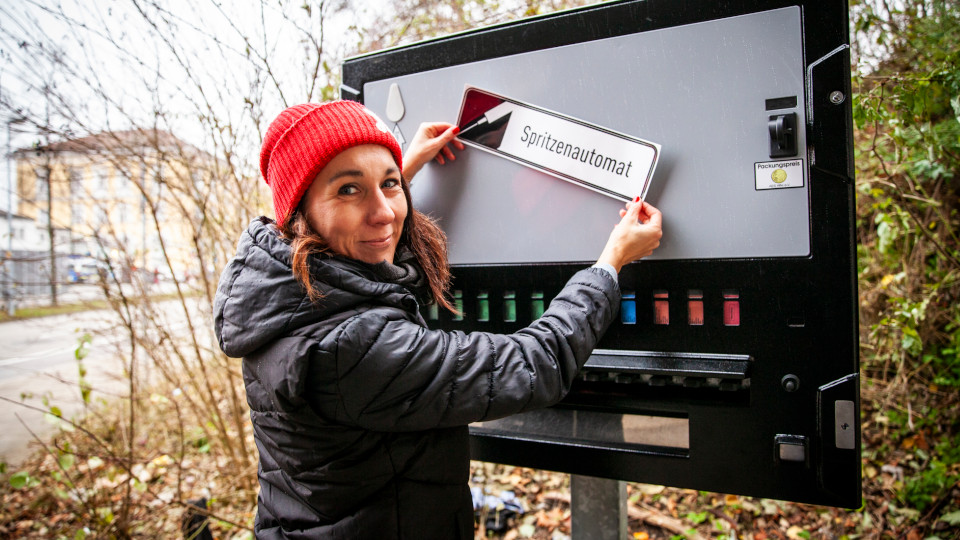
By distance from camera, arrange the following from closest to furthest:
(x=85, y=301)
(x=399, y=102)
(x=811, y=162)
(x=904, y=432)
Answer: (x=811, y=162), (x=399, y=102), (x=904, y=432), (x=85, y=301)

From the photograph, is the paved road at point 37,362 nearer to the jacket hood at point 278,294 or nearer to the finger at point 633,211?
the jacket hood at point 278,294

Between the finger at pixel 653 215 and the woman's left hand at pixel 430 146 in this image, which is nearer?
the finger at pixel 653 215

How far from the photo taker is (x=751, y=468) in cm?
108

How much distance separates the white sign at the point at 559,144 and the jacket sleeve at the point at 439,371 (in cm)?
35

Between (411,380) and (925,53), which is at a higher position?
(925,53)

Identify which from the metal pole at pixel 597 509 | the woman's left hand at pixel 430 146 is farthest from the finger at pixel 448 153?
the metal pole at pixel 597 509

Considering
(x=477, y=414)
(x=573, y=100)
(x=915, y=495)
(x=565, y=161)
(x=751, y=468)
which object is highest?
(x=573, y=100)

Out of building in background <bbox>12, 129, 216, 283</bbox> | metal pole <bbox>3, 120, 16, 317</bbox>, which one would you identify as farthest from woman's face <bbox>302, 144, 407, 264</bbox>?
metal pole <bbox>3, 120, 16, 317</bbox>

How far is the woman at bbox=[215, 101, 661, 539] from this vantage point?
0.93 metres

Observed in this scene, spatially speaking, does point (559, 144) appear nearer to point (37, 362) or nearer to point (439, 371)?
point (439, 371)

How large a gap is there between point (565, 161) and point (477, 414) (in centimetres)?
61

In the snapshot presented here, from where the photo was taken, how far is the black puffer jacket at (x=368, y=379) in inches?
36.4

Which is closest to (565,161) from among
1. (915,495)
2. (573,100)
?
(573,100)

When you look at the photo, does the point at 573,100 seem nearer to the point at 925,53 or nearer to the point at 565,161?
the point at 565,161
